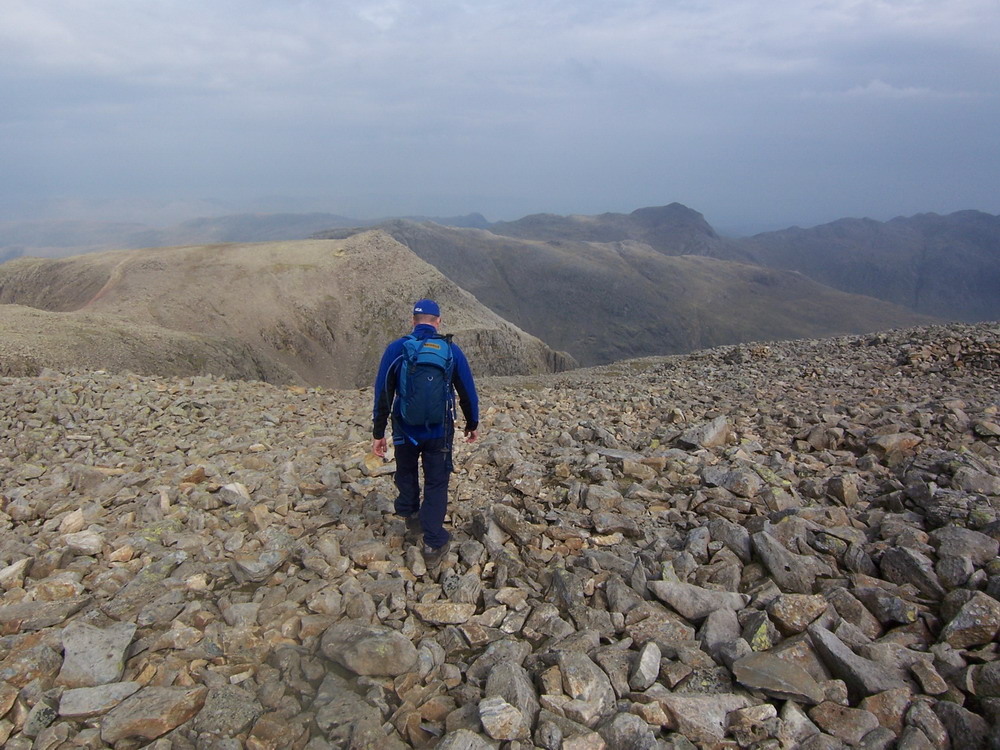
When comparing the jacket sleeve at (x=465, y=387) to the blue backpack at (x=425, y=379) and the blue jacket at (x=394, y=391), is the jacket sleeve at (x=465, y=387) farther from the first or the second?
the blue backpack at (x=425, y=379)

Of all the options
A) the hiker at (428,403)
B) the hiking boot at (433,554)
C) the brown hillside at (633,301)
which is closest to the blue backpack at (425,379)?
the hiker at (428,403)

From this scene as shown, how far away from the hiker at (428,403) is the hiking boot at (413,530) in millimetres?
215

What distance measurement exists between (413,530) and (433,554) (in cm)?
60

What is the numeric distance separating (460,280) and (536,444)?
172 m

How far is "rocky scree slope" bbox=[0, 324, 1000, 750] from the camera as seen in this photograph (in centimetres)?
355

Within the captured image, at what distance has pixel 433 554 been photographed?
18.8 feet

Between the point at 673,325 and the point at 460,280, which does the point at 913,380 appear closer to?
the point at 673,325

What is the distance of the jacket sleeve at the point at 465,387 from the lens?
5.68m

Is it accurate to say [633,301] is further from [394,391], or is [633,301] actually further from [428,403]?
[428,403]

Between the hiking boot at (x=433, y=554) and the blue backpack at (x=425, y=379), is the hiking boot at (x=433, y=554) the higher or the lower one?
the lower one

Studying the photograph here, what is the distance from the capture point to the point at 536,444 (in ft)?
31.5

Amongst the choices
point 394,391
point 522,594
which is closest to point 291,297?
point 394,391

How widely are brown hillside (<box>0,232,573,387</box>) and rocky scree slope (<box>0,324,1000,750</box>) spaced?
53.6m

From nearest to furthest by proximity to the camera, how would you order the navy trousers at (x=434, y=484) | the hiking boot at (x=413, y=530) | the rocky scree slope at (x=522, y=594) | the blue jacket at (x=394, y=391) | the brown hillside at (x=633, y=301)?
the rocky scree slope at (x=522, y=594)
the blue jacket at (x=394, y=391)
the navy trousers at (x=434, y=484)
the hiking boot at (x=413, y=530)
the brown hillside at (x=633, y=301)
